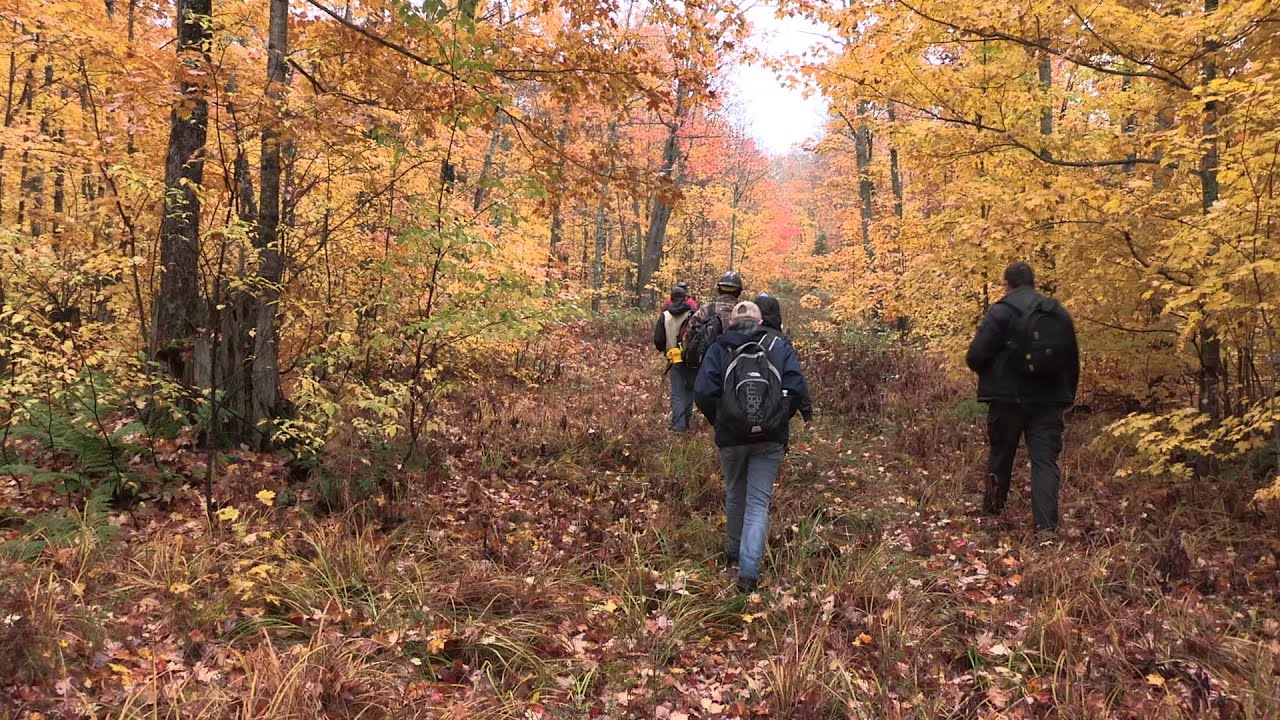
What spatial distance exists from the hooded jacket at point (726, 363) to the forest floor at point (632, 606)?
40.0 inches

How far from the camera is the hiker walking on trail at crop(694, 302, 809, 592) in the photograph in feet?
14.2

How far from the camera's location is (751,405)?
4293mm

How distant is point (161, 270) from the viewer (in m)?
5.76

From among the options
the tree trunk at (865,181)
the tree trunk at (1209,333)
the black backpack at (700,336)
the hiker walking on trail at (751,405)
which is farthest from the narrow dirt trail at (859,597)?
the tree trunk at (865,181)

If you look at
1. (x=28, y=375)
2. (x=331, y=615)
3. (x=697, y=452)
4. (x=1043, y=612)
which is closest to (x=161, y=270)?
(x=28, y=375)

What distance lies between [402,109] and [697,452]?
436 cm

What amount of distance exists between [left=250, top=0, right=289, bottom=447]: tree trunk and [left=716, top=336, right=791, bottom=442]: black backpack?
3903mm

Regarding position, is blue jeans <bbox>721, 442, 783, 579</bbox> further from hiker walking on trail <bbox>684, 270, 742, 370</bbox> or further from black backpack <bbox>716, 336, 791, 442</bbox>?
hiker walking on trail <bbox>684, 270, 742, 370</bbox>

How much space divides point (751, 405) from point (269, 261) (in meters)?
4.43

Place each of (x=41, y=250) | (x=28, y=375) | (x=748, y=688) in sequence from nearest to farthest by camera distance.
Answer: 1. (x=748, y=688)
2. (x=28, y=375)
3. (x=41, y=250)

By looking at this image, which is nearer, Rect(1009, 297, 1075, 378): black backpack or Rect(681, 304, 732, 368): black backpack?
Rect(1009, 297, 1075, 378): black backpack

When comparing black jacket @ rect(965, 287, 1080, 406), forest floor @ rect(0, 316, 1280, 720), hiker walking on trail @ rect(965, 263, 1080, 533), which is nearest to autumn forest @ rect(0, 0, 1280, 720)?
forest floor @ rect(0, 316, 1280, 720)

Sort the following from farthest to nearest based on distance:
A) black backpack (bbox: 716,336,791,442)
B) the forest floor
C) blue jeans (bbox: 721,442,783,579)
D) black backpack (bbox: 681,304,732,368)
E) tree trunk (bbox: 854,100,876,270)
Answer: tree trunk (bbox: 854,100,876,270), black backpack (bbox: 681,304,732,368), blue jeans (bbox: 721,442,783,579), black backpack (bbox: 716,336,791,442), the forest floor

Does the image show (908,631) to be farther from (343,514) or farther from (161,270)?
(161,270)
